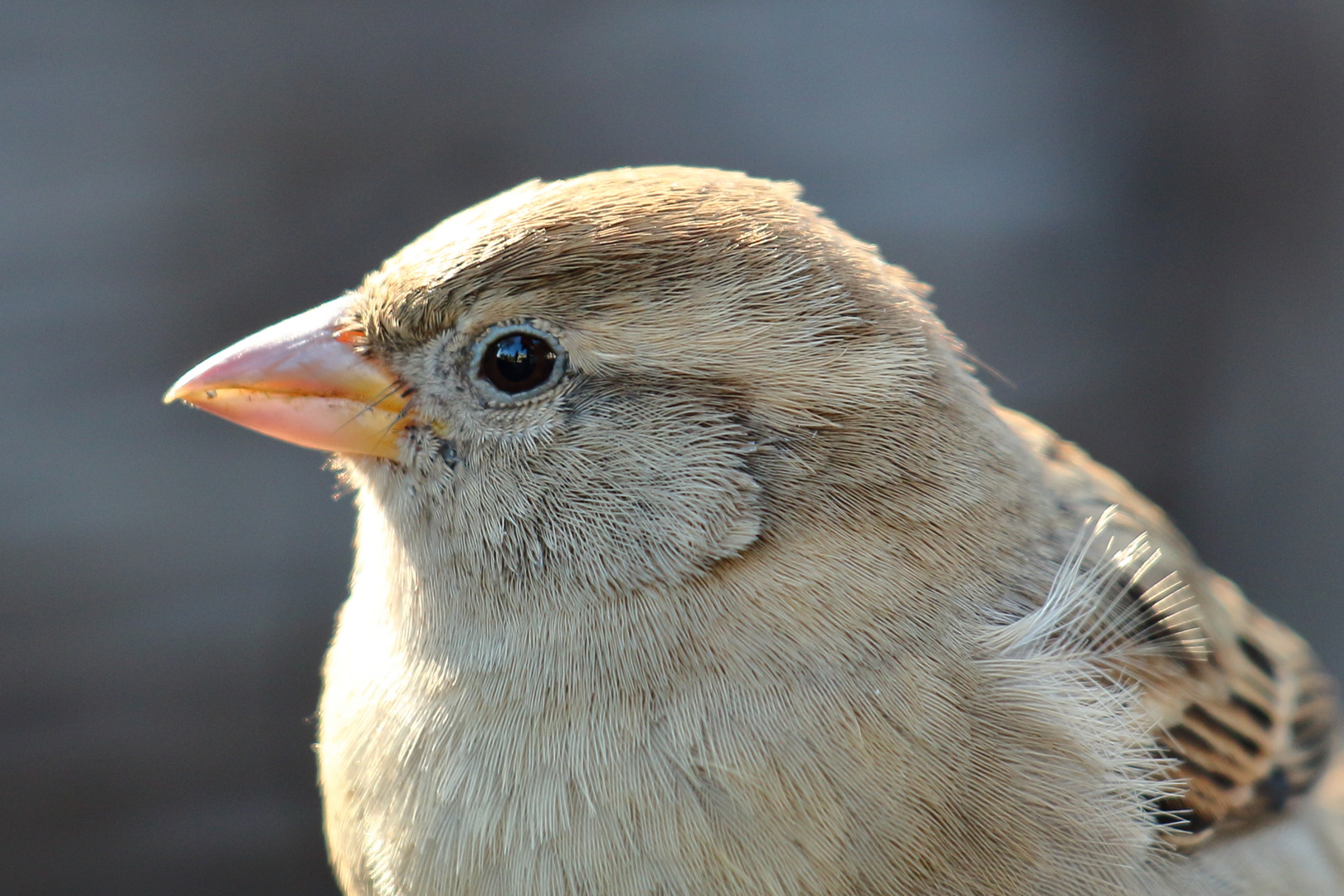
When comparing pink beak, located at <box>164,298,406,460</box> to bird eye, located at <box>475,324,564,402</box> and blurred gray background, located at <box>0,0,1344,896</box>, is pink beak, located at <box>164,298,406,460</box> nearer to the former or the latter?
bird eye, located at <box>475,324,564,402</box>

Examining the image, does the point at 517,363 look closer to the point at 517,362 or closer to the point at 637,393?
the point at 517,362

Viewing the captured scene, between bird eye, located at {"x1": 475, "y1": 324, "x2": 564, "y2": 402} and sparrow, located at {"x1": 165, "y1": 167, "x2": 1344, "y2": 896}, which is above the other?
bird eye, located at {"x1": 475, "y1": 324, "x2": 564, "y2": 402}

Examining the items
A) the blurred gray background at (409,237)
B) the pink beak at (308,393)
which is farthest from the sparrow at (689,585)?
the blurred gray background at (409,237)

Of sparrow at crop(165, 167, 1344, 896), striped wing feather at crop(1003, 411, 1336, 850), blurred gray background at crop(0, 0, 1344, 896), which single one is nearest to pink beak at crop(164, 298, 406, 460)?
sparrow at crop(165, 167, 1344, 896)

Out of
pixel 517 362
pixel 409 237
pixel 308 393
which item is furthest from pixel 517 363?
pixel 409 237

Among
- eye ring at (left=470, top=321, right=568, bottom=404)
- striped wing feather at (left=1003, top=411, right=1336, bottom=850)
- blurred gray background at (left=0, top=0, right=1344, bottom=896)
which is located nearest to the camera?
eye ring at (left=470, top=321, right=568, bottom=404)

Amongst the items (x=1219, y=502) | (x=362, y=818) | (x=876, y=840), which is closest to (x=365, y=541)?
(x=362, y=818)

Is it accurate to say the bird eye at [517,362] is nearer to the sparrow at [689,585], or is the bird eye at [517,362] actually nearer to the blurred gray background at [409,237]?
the sparrow at [689,585]

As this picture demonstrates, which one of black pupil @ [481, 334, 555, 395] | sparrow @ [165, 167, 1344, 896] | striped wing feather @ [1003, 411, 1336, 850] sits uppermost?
black pupil @ [481, 334, 555, 395]
